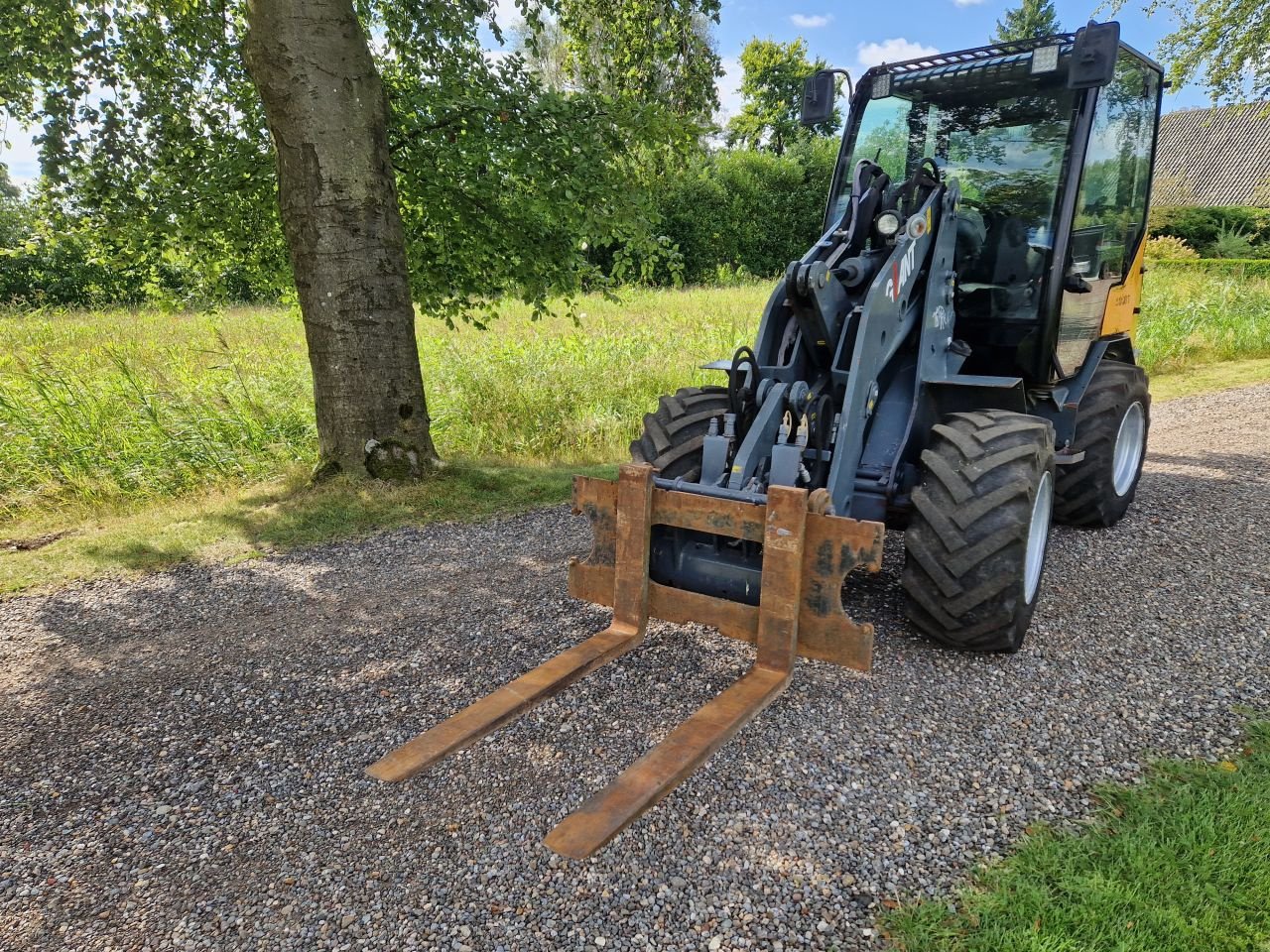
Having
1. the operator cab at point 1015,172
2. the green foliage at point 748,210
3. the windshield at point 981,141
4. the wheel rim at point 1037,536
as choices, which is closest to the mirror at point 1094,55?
the operator cab at point 1015,172

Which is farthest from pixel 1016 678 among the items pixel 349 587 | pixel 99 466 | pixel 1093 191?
pixel 99 466

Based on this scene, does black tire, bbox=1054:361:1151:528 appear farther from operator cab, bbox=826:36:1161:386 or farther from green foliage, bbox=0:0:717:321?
green foliage, bbox=0:0:717:321

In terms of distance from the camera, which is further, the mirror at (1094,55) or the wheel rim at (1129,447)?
the wheel rim at (1129,447)

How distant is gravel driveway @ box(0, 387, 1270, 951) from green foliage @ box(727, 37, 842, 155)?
35.8 metres

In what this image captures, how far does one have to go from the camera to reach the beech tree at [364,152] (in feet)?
19.1

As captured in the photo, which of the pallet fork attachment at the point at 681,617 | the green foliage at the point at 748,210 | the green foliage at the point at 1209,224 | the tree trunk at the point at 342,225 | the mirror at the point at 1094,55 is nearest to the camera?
the pallet fork attachment at the point at 681,617

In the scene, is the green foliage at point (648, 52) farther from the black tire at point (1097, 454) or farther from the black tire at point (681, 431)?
the black tire at point (1097, 454)

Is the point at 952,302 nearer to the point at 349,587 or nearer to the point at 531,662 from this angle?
the point at 531,662

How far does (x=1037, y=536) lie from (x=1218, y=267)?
18645 millimetres

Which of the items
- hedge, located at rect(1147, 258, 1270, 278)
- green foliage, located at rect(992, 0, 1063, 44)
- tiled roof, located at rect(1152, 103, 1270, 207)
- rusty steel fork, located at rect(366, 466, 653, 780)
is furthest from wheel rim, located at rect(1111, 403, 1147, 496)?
green foliage, located at rect(992, 0, 1063, 44)

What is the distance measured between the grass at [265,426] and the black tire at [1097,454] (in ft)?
11.8

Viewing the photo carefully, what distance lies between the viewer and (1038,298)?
15.1ft

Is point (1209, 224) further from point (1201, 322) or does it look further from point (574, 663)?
point (574, 663)

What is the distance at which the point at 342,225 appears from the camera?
19.2 ft
